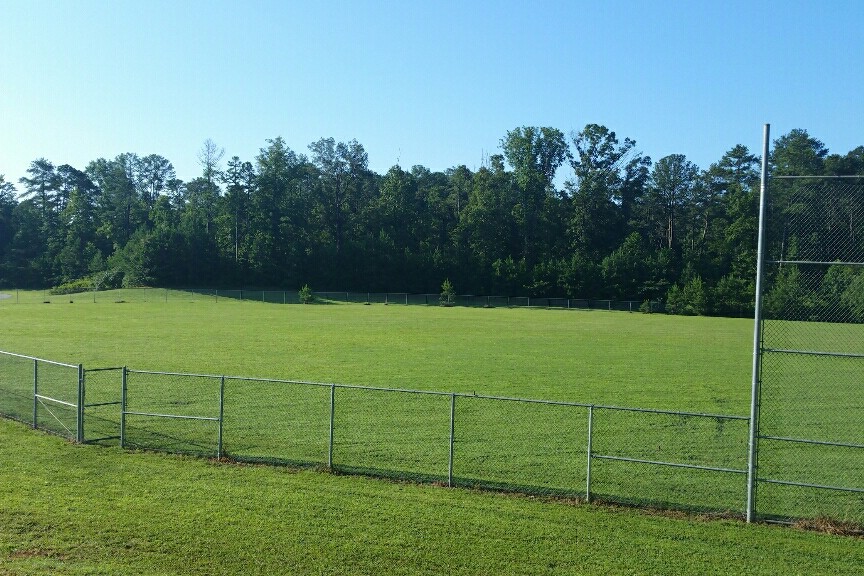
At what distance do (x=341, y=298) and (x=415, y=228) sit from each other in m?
29.5

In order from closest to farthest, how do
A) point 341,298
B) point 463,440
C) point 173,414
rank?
point 463,440 → point 173,414 → point 341,298

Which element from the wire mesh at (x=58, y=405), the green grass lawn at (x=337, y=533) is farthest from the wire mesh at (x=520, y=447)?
the wire mesh at (x=58, y=405)

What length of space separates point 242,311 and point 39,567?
→ 57054mm

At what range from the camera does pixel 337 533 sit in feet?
34.4

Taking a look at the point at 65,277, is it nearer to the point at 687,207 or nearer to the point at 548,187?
the point at 548,187

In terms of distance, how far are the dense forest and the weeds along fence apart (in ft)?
248

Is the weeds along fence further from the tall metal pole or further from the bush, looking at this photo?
the bush

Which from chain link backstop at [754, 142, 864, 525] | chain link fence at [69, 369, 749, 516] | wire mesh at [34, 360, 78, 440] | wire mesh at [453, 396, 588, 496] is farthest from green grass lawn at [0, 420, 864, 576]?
wire mesh at [34, 360, 78, 440]

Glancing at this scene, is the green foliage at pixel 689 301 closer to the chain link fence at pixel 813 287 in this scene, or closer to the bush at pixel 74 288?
the bush at pixel 74 288

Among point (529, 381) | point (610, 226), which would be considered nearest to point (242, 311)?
point (529, 381)

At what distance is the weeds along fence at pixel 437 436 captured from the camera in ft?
44.2

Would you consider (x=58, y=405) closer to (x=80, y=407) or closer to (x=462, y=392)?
(x=80, y=407)

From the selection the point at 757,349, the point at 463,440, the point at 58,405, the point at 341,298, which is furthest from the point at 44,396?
the point at 341,298

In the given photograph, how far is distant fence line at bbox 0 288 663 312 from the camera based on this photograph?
83.9 meters
